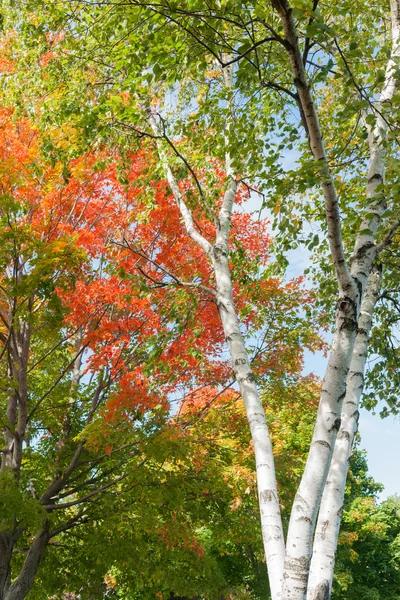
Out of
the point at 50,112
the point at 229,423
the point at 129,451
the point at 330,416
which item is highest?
the point at 50,112

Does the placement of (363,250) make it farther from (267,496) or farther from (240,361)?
(267,496)

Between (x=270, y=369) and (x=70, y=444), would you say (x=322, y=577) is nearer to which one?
(x=270, y=369)

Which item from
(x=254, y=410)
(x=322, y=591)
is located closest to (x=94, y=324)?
(x=254, y=410)

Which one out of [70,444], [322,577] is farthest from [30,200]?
[322,577]

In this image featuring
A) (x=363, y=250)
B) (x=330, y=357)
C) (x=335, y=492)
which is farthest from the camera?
(x=363, y=250)

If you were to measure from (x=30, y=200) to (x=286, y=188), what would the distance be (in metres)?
6.59

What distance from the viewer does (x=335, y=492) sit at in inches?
159

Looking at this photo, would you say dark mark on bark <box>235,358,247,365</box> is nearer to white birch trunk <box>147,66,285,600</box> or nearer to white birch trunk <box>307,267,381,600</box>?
white birch trunk <box>147,66,285,600</box>

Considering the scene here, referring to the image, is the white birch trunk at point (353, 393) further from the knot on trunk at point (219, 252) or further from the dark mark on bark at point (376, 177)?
the knot on trunk at point (219, 252)

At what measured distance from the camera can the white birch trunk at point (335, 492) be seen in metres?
3.69

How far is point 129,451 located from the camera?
1070 cm

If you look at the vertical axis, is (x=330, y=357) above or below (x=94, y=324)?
below

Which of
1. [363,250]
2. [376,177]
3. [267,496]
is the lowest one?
[267,496]

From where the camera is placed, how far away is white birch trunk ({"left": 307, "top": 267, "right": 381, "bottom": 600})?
12.1 feet
